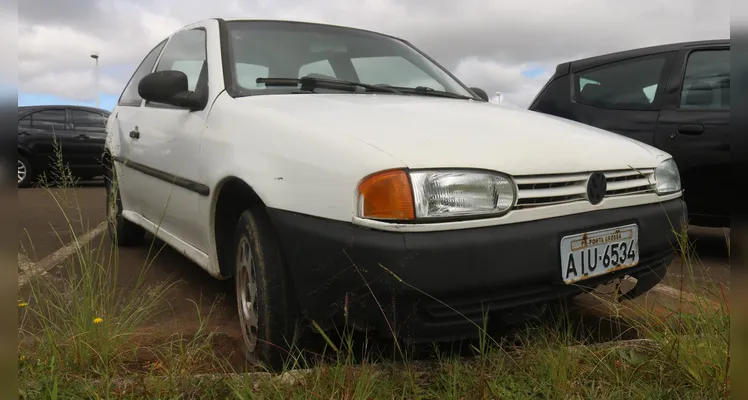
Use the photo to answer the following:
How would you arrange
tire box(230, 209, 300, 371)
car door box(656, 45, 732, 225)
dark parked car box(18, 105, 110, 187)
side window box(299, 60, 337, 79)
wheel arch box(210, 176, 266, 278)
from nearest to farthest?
tire box(230, 209, 300, 371) → wheel arch box(210, 176, 266, 278) → side window box(299, 60, 337, 79) → car door box(656, 45, 732, 225) → dark parked car box(18, 105, 110, 187)

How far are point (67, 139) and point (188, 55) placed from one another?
7.91 meters

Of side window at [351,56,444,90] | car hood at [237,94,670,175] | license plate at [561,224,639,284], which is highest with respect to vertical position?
side window at [351,56,444,90]

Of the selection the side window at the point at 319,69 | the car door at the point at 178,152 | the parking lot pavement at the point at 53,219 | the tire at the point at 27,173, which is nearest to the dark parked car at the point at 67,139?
the tire at the point at 27,173

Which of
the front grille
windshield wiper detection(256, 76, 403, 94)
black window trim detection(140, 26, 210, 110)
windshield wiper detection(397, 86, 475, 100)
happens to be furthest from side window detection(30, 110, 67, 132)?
the front grille

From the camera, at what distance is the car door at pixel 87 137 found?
9.93 meters

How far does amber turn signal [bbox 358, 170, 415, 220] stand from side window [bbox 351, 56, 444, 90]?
1318 mm

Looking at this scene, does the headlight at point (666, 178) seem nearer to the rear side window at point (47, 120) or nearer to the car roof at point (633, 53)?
the car roof at point (633, 53)

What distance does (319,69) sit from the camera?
2.93 m

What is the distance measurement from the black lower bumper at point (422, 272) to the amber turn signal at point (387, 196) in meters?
0.06

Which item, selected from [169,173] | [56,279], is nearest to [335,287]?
[169,173]

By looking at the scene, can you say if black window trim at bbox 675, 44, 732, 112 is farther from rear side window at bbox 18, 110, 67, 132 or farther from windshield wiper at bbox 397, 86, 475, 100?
rear side window at bbox 18, 110, 67, 132

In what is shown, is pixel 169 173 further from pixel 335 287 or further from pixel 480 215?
pixel 480 215

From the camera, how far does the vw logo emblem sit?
1.96 m

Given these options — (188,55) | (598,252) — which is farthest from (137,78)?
(598,252)
